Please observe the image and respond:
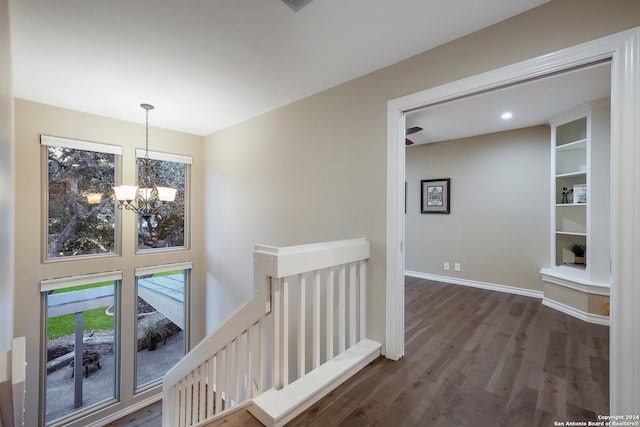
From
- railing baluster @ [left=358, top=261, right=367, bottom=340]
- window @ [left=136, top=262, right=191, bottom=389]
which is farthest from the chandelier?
railing baluster @ [left=358, top=261, right=367, bottom=340]

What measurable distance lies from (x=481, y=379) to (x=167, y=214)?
14.3 feet

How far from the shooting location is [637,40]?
1256mm

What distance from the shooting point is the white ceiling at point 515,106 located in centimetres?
261

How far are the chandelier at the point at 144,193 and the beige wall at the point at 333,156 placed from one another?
0.81 metres

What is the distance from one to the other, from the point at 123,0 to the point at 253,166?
2070 millimetres

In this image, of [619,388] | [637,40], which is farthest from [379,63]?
[619,388]

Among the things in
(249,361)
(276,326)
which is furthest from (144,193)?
(276,326)

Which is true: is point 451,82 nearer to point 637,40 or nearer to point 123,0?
point 637,40

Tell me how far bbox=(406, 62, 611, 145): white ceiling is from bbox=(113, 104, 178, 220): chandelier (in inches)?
115

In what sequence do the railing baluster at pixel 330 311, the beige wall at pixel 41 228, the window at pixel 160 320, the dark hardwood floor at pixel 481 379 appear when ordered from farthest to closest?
the window at pixel 160 320, the beige wall at pixel 41 228, the railing baluster at pixel 330 311, the dark hardwood floor at pixel 481 379

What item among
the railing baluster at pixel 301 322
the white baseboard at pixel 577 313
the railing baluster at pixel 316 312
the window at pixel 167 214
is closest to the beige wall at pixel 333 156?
the window at pixel 167 214

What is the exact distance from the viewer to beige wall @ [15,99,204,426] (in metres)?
2.97

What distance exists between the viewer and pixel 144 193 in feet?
10.8

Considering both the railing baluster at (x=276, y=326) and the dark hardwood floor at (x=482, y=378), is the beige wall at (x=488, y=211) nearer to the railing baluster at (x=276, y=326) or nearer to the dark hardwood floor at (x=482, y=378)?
the dark hardwood floor at (x=482, y=378)
